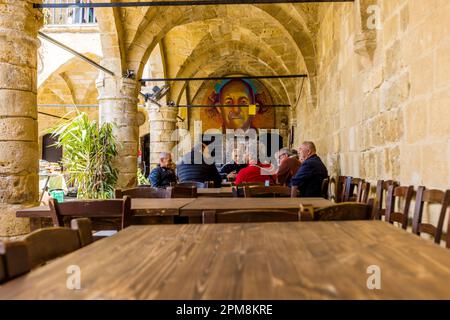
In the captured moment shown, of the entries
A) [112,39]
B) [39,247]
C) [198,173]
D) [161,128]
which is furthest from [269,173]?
[161,128]

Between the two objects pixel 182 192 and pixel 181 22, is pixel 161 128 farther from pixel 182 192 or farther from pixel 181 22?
pixel 182 192

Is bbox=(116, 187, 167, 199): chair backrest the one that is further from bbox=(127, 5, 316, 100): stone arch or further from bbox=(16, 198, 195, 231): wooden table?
bbox=(127, 5, 316, 100): stone arch

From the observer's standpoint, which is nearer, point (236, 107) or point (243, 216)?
point (243, 216)

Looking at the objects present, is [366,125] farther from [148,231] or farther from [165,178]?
[148,231]

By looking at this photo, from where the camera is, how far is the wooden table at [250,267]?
862 mm

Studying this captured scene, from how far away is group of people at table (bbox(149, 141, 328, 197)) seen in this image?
4.88 metres

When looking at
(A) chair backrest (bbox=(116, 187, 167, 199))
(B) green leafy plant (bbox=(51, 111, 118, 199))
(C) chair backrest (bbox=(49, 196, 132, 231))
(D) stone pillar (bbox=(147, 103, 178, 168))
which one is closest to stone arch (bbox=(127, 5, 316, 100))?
(B) green leafy plant (bbox=(51, 111, 118, 199))

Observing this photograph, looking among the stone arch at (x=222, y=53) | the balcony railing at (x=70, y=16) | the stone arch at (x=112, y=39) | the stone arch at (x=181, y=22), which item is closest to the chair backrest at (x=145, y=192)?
the stone arch at (x=112, y=39)

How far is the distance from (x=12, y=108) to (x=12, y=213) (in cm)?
82

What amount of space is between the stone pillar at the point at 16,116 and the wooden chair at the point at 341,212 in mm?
2588

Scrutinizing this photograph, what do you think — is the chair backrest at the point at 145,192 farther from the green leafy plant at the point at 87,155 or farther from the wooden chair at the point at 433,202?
the green leafy plant at the point at 87,155

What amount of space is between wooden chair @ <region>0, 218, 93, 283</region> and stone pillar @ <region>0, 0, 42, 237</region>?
2422mm

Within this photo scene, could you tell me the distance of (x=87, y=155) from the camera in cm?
596

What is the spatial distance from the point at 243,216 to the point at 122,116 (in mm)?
5639
